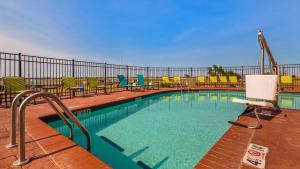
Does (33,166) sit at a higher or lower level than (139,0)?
lower

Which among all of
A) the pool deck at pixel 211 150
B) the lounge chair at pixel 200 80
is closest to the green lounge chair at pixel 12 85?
the pool deck at pixel 211 150

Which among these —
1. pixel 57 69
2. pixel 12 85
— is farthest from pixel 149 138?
pixel 57 69

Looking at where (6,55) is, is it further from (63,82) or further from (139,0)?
(139,0)

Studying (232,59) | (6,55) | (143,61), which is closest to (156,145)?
(6,55)

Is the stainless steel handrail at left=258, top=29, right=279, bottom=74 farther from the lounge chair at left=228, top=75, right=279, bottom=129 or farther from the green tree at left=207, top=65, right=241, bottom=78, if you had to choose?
the green tree at left=207, top=65, right=241, bottom=78

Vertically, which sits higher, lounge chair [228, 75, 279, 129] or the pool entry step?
lounge chair [228, 75, 279, 129]

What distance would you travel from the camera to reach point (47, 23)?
27.5 feet

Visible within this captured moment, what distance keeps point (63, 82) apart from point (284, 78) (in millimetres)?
14657

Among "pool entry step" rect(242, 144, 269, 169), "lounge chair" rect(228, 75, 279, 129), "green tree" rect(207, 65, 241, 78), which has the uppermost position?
"green tree" rect(207, 65, 241, 78)

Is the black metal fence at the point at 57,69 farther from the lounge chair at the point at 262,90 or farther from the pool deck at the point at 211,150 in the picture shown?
the lounge chair at the point at 262,90

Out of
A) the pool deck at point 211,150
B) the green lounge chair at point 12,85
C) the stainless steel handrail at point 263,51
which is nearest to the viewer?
the pool deck at point 211,150

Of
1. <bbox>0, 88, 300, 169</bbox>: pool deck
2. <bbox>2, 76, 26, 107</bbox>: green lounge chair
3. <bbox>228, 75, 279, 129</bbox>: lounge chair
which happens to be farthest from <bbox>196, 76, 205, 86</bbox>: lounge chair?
<bbox>2, 76, 26, 107</bbox>: green lounge chair

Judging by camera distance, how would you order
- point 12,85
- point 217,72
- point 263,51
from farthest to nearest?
point 217,72 → point 12,85 → point 263,51

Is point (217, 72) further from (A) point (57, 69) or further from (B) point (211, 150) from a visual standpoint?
(B) point (211, 150)
